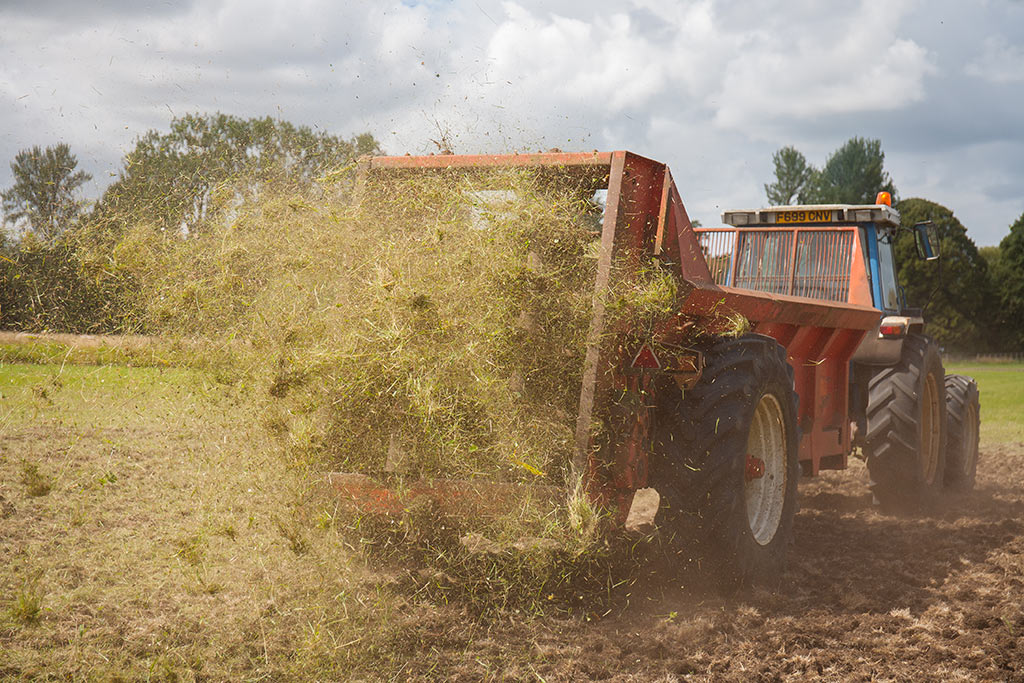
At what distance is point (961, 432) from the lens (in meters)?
8.24

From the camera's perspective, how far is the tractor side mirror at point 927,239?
7.56m

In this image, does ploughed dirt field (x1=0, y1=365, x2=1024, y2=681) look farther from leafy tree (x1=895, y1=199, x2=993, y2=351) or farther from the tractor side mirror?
leafy tree (x1=895, y1=199, x2=993, y2=351)

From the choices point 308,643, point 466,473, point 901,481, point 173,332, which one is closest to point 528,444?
point 466,473

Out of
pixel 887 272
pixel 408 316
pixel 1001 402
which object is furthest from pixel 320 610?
pixel 1001 402

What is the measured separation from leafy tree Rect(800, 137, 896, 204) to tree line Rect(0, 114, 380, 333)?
7163 cm

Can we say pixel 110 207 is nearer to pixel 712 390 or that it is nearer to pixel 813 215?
pixel 712 390

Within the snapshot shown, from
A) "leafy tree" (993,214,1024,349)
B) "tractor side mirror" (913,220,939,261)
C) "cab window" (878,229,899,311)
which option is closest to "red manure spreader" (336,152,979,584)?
"cab window" (878,229,899,311)

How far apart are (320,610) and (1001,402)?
18.7 metres

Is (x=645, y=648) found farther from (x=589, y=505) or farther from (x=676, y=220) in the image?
(x=676, y=220)

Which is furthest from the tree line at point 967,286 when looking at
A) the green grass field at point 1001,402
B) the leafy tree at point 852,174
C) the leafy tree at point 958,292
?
the leafy tree at point 852,174

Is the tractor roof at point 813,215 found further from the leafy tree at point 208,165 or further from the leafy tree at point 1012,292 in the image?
the leafy tree at point 1012,292

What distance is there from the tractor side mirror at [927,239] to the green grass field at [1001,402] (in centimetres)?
609

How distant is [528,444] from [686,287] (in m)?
1.08

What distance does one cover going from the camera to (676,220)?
4605mm
